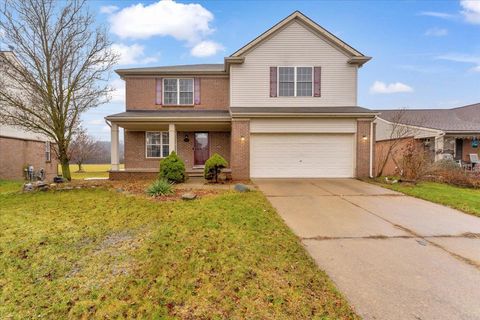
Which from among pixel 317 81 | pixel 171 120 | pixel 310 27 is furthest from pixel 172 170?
pixel 310 27

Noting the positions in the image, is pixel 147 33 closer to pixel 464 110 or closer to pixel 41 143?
pixel 41 143

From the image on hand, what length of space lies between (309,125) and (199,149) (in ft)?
21.7

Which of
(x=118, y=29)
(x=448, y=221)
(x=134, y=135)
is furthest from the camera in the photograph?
(x=134, y=135)

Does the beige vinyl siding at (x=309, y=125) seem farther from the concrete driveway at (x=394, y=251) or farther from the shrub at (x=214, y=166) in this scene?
the concrete driveway at (x=394, y=251)

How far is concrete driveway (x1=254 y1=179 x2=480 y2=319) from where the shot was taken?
105 inches

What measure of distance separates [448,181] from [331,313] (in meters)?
11.9

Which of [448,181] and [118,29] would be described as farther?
[118,29]

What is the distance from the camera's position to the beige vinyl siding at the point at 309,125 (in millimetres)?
11664

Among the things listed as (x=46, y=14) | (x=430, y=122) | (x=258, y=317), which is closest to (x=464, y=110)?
(x=430, y=122)

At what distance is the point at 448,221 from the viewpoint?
5.59m

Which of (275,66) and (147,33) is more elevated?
(147,33)

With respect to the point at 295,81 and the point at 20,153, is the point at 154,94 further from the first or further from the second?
the point at 20,153

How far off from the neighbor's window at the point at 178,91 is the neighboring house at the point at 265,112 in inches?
2.3

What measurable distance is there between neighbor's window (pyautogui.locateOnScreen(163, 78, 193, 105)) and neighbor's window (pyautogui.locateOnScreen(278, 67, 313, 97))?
5.36 meters
